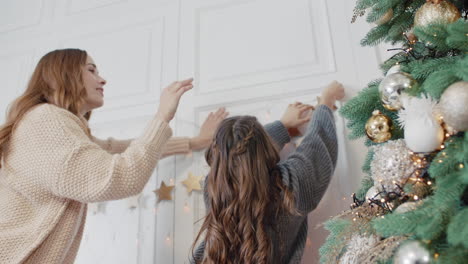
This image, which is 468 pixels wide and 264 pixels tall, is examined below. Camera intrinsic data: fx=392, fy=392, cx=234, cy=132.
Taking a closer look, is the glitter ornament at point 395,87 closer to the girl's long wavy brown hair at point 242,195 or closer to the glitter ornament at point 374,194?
the glitter ornament at point 374,194

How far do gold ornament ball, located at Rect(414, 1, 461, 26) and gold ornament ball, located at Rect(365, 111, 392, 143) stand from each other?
0.62 ft

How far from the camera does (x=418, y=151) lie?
2.09 ft

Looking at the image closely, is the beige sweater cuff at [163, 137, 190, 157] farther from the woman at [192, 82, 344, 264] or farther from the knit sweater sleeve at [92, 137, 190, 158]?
the woman at [192, 82, 344, 264]

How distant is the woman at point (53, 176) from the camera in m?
0.97

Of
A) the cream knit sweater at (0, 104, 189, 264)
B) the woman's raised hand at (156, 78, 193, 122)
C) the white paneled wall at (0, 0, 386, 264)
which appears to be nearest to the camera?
the cream knit sweater at (0, 104, 189, 264)

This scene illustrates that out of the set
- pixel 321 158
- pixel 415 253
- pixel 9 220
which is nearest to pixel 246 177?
pixel 321 158

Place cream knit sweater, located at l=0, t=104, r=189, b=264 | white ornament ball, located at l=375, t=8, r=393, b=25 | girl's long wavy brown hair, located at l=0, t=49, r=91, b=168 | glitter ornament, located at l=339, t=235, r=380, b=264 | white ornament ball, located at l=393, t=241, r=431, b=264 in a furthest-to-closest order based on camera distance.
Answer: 1. girl's long wavy brown hair, located at l=0, t=49, r=91, b=168
2. cream knit sweater, located at l=0, t=104, r=189, b=264
3. white ornament ball, located at l=375, t=8, r=393, b=25
4. glitter ornament, located at l=339, t=235, r=380, b=264
5. white ornament ball, located at l=393, t=241, r=431, b=264

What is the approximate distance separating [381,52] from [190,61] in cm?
77

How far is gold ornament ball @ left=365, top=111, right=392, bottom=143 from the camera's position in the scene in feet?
2.50

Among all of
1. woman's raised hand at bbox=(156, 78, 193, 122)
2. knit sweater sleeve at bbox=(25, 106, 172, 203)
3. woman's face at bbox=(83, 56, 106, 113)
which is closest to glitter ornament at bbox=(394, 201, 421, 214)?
knit sweater sleeve at bbox=(25, 106, 172, 203)

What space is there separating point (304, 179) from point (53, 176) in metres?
0.63

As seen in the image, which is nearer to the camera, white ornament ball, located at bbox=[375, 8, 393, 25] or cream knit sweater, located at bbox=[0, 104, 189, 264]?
white ornament ball, located at bbox=[375, 8, 393, 25]

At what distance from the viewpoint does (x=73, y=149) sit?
977 mm

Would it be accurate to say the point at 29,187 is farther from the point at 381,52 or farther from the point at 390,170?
the point at 381,52
